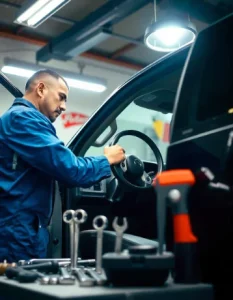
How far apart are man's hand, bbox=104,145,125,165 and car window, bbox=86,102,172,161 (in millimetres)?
6981

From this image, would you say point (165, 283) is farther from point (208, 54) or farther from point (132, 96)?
point (132, 96)

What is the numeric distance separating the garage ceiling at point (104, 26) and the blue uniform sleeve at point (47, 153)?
372 centimetres

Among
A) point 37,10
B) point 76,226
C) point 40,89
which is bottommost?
point 76,226

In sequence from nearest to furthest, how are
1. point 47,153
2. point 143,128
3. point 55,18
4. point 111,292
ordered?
point 111,292
point 47,153
point 55,18
point 143,128

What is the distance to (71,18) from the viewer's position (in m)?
7.72

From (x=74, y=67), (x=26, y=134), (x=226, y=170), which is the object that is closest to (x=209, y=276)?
(x=226, y=170)

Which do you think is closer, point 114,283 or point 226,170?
point 114,283

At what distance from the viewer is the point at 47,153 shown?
6.88ft

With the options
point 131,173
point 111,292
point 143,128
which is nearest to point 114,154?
point 131,173

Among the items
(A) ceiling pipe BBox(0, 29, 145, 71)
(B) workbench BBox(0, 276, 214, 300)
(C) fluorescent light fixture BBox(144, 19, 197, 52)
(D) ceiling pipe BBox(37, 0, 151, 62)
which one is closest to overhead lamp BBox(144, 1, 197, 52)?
(C) fluorescent light fixture BBox(144, 19, 197, 52)

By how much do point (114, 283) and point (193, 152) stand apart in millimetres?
390

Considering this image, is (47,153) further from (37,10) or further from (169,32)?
(37,10)

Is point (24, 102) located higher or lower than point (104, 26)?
lower

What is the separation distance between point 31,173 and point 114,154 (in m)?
0.39
